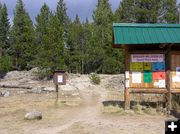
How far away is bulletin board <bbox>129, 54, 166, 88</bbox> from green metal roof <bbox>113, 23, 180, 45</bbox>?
801mm

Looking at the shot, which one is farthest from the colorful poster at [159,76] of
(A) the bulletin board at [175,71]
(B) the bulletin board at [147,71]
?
(A) the bulletin board at [175,71]

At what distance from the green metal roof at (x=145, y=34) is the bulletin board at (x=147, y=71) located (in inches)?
31.5

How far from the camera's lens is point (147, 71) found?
46.2 ft

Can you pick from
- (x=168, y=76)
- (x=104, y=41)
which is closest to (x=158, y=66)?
(x=168, y=76)

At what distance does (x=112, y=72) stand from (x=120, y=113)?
109 ft

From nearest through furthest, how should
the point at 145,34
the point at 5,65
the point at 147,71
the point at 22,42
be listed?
the point at 145,34 < the point at 147,71 < the point at 5,65 < the point at 22,42

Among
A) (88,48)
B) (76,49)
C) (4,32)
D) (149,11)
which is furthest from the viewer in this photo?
(4,32)

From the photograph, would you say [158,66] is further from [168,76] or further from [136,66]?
[136,66]

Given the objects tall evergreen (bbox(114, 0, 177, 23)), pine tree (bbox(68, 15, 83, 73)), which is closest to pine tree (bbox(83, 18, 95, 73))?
pine tree (bbox(68, 15, 83, 73))

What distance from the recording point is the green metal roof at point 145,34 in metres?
13.4

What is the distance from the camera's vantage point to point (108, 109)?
1442 cm

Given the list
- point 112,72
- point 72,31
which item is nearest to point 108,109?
point 112,72

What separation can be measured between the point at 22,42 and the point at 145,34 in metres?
48.2

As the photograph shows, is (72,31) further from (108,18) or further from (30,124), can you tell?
(30,124)
